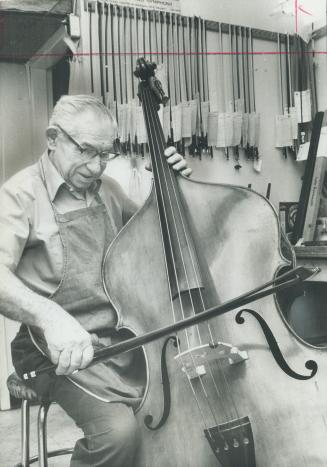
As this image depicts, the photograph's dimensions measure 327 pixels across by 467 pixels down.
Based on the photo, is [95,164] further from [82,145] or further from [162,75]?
[162,75]

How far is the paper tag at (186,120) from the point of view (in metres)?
0.93

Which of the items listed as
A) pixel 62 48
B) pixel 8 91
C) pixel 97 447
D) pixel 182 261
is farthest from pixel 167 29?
pixel 97 447

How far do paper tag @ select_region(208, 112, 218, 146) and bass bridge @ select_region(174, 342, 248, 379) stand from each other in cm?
42

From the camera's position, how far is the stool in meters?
0.74

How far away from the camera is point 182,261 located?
770 mm

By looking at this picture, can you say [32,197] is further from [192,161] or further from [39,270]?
[192,161]

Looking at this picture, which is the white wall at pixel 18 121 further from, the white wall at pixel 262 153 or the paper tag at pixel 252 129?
the paper tag at pixel 252 129

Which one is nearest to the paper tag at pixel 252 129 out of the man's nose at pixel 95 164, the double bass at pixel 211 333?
the double bass at pixel 211 333

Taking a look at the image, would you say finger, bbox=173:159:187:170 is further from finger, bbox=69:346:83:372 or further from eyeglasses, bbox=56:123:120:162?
finger, bbox=69:346:83:372

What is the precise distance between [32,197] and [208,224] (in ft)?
0.91

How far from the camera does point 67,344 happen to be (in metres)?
0.66

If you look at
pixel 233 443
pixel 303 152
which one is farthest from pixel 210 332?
pixel 303 152

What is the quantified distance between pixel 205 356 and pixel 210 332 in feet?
0.12

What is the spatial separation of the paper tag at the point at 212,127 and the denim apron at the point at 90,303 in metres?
0.31
